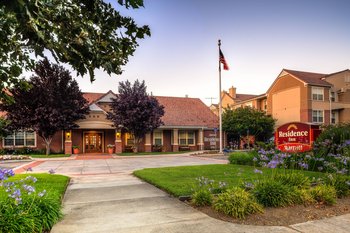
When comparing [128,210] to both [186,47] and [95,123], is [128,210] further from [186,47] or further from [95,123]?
[95,123]

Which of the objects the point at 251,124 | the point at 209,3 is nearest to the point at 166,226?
the point at 209,3

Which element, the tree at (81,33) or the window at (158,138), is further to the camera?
the window at (158,138)

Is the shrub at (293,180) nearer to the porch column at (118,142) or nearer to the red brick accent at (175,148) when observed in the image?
the porch column at (118,142)

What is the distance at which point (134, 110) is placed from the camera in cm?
2638

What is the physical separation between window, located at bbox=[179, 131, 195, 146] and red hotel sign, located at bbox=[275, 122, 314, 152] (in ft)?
72.2

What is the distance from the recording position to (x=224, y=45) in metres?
25.6

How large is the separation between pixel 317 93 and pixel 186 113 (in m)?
18.3

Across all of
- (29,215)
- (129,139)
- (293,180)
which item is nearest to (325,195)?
(293,180)

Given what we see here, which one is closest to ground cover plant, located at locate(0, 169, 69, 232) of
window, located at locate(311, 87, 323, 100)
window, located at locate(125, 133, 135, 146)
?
window, located at locate(125, 133, 135, 146)

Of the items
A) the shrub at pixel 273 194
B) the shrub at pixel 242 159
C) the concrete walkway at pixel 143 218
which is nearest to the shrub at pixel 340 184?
the shrub at pixel 273 194

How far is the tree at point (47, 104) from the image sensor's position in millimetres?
24094

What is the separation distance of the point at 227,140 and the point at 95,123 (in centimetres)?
1878

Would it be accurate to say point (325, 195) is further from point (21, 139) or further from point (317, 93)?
point (317, 93)

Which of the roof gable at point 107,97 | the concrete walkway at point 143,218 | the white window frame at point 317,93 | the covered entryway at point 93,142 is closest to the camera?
the concrete walkway at point 143,218
